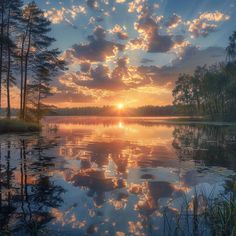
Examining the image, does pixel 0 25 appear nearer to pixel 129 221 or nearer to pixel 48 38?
pixel 48 38

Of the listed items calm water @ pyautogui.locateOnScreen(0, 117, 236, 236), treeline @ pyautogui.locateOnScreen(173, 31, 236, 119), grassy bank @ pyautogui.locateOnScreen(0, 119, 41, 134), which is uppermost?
treeline @ pyautogui.locateOnScreen(173, 31, 236, 119)

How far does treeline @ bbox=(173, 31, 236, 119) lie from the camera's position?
73.2 meters

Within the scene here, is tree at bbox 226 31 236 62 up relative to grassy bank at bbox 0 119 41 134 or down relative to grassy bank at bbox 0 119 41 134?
up

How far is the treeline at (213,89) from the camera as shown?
73206 mm

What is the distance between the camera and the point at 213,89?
81812mm

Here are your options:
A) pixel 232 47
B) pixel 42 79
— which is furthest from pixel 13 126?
pixel 232 47

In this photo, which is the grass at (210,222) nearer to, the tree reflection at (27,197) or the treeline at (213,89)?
the tree reflection at (27,197)

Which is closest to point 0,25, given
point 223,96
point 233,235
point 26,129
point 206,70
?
point 26,129

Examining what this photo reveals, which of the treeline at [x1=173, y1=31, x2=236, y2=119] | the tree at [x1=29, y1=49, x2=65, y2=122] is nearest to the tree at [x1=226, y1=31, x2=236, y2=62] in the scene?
the treeline at [x1=173, y1=31, x2=236, y2=119]

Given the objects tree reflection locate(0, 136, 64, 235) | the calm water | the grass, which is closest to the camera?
the grass

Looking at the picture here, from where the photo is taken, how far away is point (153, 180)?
10977mm

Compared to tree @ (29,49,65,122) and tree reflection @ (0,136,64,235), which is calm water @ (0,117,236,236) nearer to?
tree reflection @ (0,136,64,235)

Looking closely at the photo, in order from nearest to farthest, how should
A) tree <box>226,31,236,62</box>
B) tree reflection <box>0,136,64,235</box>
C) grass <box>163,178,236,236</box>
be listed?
grass <box>163,178,236,236</box>
tree reflection <box>0,136,64,235</box>
tree <box>226,31,236,62</box>

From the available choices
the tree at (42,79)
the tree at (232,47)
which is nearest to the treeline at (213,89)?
the tree at (232,47)
